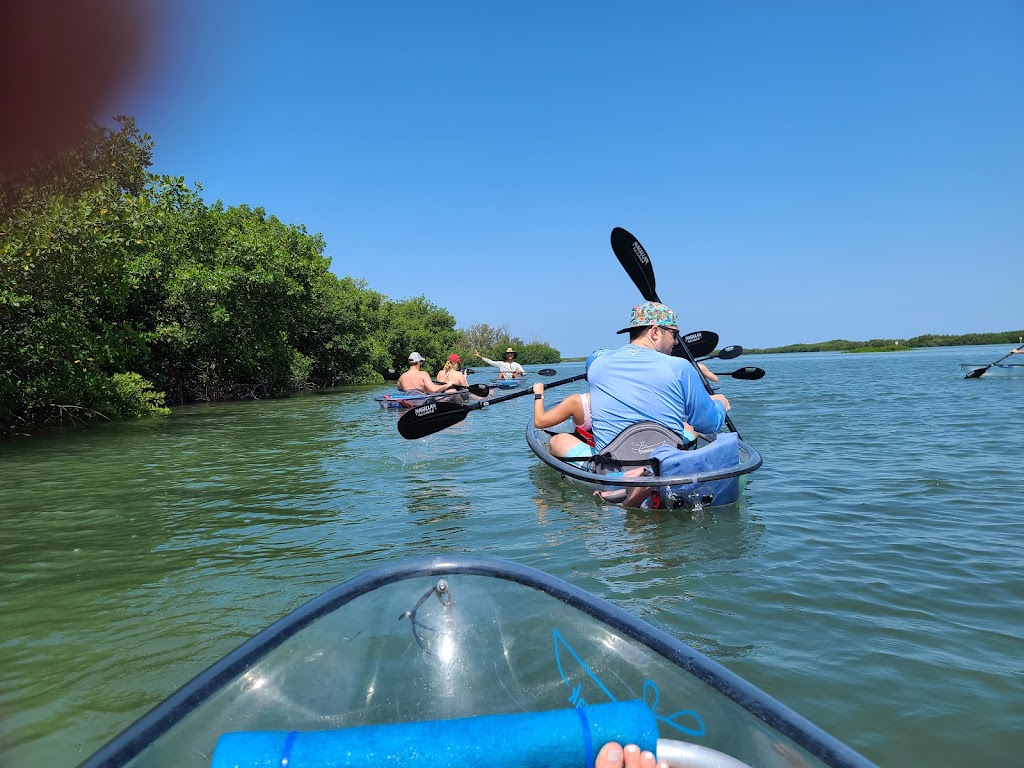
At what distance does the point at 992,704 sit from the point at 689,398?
3.12 m

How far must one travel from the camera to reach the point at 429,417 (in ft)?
23.8

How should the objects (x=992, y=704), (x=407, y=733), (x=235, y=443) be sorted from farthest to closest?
(x=235, y=443) → (x=992, y=704) → (x=407, y=733)

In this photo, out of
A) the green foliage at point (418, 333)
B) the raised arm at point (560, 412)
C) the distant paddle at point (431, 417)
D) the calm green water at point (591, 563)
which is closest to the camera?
the calm green water at point (591, 563)

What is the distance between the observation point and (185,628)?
3424mm

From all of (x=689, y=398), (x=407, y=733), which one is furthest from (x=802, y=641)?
(x=689, y=398)

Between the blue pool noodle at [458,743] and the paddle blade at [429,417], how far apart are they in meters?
5.61

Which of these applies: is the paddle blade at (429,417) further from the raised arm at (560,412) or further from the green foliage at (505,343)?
the green foliage at (505,343)

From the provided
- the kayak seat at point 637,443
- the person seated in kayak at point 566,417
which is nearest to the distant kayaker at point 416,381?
the person seated in kayak at point 566,417

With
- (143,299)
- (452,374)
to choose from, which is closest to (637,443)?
(452,374)

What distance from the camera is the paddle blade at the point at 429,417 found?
7230mm

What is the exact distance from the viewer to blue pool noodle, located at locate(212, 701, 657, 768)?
1.54 metres

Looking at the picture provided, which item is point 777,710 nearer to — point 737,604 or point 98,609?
point 737,604

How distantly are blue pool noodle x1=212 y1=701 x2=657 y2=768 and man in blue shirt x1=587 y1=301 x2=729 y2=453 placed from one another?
3.83 m

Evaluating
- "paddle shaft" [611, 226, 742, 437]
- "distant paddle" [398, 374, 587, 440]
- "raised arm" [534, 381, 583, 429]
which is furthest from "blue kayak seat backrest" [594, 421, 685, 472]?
"paddle shaft" [611, 226, 742, 437]
